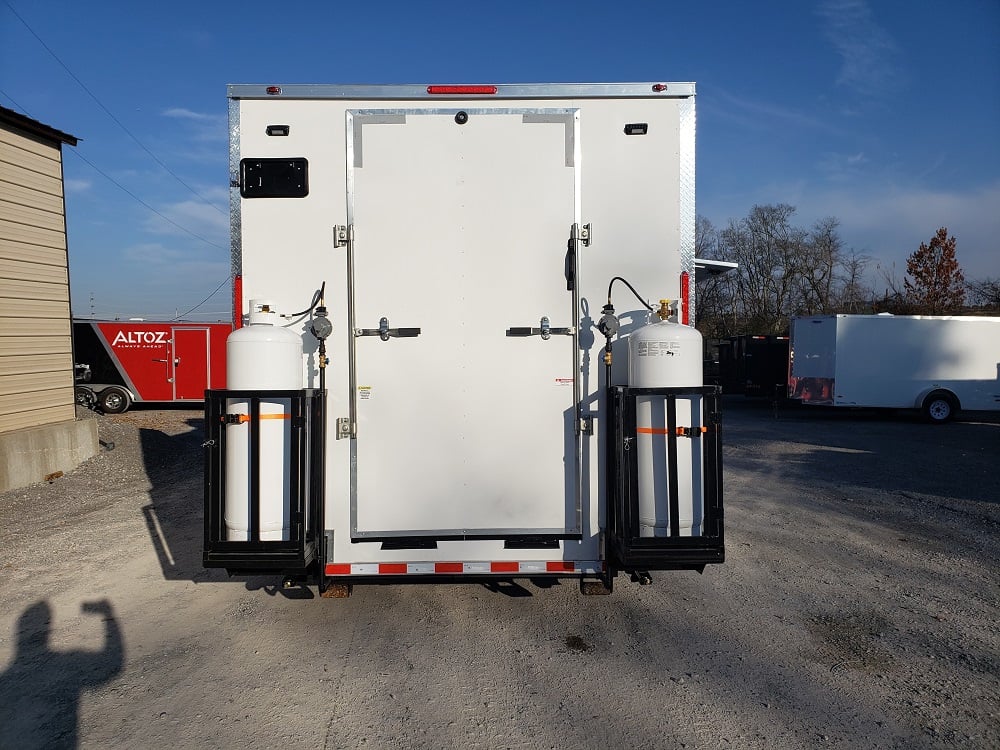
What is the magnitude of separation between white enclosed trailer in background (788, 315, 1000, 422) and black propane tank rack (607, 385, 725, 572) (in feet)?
51.4

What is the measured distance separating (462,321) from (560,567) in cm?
157

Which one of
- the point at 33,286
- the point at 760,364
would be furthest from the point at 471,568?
the point at 760,364

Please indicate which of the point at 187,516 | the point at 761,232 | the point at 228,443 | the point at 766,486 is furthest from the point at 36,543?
the point at 761,232

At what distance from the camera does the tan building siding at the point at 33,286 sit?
8.28 m

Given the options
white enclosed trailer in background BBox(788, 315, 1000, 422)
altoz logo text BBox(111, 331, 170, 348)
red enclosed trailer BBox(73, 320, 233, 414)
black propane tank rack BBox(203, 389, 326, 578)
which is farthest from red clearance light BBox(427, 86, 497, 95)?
altoz logo text BBox(111, 331, 170, 348)

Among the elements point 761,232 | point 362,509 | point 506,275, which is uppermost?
point 761,232

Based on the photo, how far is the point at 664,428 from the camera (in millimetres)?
3361

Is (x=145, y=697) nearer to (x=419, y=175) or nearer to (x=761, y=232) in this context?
(x=419, y=175)

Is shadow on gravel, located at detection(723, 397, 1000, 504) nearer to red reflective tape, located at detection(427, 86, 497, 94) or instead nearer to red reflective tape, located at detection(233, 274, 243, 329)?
red reflective tape, located at detection(427, 86, 497, 94)

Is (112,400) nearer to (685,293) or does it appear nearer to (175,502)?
A: (175,502)

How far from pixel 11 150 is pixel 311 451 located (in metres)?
8.26

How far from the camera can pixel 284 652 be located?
3715mm

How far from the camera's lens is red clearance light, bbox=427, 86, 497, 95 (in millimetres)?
3594

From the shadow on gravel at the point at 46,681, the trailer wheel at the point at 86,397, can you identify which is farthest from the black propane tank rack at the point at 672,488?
the trailer wheel at the point at 86,397
